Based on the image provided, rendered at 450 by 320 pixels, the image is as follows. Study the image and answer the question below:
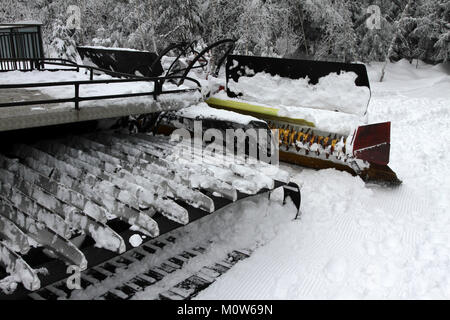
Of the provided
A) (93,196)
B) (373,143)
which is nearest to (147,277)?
(93,196)

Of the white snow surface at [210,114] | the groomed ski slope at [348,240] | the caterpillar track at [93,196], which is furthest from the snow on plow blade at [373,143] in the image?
the white snow surface at [210,114]

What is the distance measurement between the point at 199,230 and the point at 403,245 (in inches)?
86.8

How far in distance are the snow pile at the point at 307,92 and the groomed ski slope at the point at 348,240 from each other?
1.15 metres

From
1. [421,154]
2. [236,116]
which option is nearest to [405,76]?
[421,154]

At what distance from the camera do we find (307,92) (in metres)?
6.46

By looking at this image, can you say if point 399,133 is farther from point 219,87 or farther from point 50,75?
point 50,75

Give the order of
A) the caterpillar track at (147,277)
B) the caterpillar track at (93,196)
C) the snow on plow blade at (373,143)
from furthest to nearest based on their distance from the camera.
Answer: the snow on plow blade at (373,143) < the caterpillar track at (147,277) < the caterpillar track at (93,196)

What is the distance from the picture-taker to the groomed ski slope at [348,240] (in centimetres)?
331

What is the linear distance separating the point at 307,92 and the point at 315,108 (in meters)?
0.31

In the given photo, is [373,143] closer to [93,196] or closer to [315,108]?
[315,108]

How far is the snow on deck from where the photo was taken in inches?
133

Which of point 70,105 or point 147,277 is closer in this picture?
point 147,277

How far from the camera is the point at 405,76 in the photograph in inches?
828

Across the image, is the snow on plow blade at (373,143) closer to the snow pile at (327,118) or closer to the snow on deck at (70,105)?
the snow pile at (327,118)
